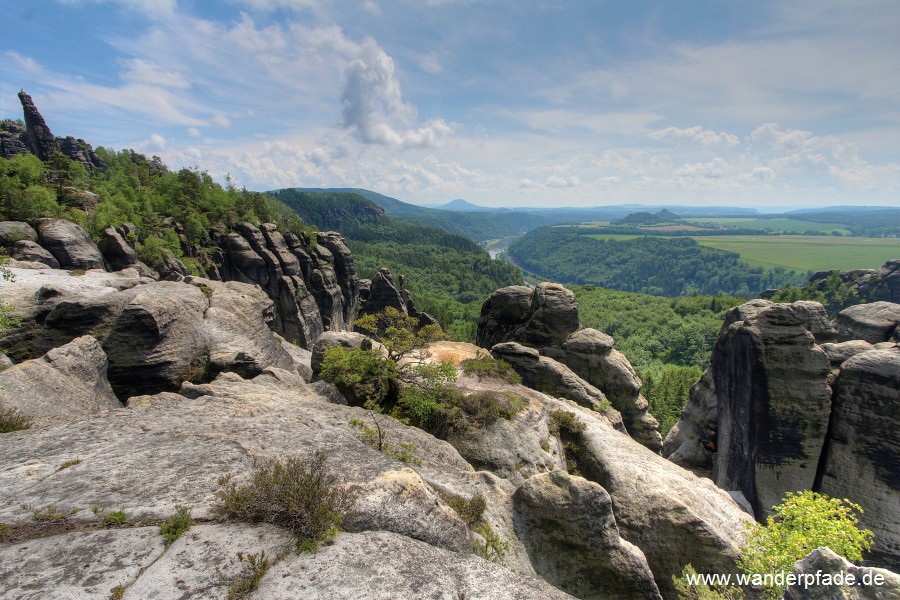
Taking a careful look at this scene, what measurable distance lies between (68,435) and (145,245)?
41906 mm

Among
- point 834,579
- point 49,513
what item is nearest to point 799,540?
point 834,579

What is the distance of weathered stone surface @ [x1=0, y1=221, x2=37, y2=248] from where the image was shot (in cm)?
2878

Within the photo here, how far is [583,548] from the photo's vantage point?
12.1 metres

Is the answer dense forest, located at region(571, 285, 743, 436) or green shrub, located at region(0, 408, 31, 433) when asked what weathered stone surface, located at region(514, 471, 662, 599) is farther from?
dense forest, located at region(571, 285, 743, 436)

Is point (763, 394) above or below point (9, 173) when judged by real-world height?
below

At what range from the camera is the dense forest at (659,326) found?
102 metres

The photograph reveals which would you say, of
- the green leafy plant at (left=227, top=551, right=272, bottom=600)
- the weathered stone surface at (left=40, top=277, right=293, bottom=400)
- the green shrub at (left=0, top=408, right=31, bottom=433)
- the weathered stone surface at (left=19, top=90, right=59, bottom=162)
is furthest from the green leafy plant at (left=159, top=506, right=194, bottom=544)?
the weathered stone surface at (left=19, top=90, right=59, bottom=162)

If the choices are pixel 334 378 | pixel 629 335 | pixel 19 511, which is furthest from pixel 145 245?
pixel 629 335

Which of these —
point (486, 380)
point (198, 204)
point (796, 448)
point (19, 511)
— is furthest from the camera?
point (198, 204)

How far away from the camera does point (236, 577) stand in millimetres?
6898

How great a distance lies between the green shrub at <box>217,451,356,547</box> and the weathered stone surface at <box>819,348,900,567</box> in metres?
27.3

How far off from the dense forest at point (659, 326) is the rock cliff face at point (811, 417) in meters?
54.5

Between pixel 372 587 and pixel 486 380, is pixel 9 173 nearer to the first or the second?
pixel 486 380

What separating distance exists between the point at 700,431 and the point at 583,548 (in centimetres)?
2555
